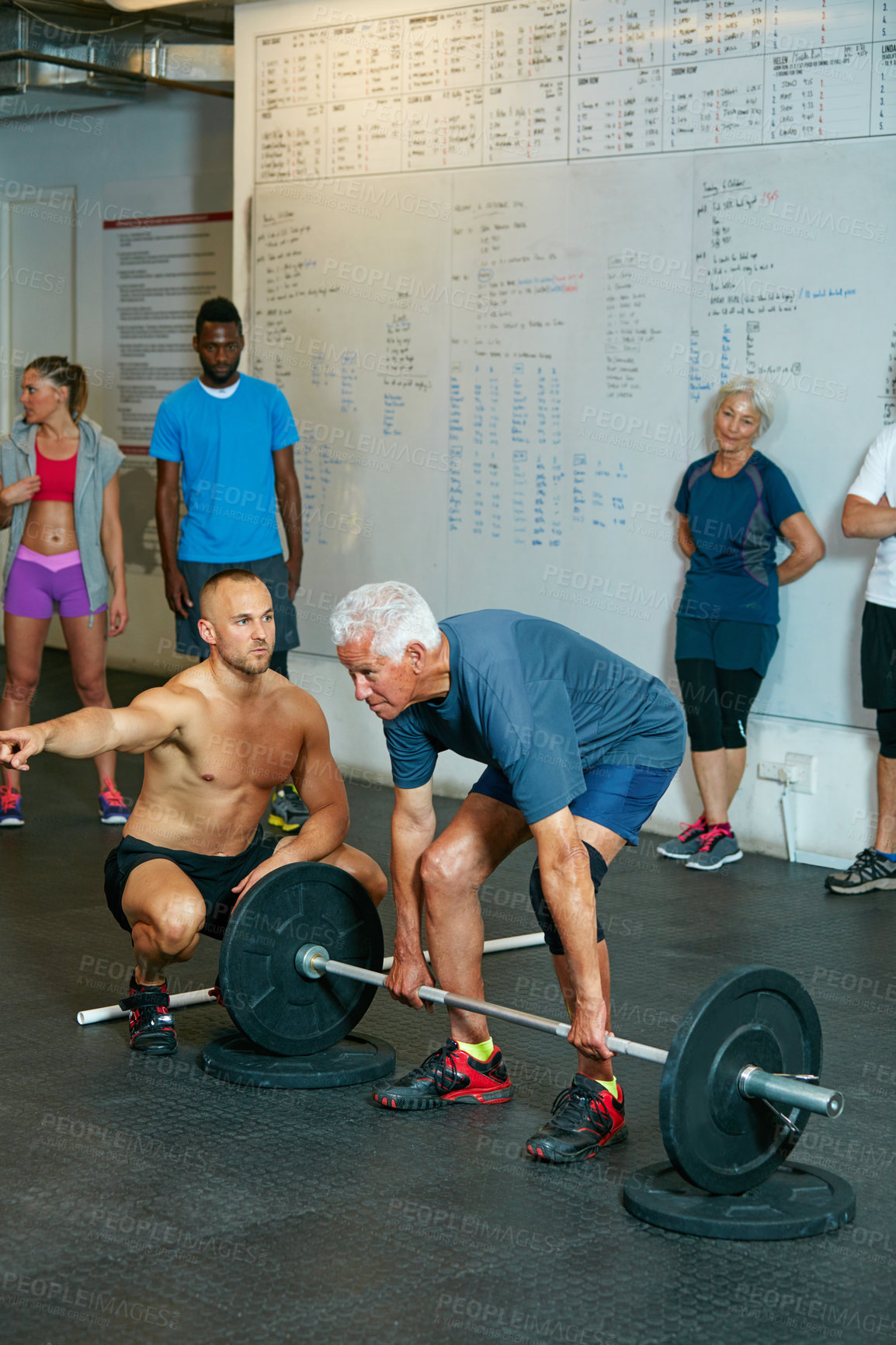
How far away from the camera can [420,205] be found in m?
4.75

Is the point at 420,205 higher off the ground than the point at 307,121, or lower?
lower

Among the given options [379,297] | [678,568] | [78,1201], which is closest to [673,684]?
[678,568]

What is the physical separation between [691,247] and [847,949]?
6.51 feet

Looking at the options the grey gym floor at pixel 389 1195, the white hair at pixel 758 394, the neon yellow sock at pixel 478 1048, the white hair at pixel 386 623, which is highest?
the white hair at pixel 758 394

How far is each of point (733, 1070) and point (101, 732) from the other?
→ 1116mm

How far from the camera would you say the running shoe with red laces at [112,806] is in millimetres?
4398

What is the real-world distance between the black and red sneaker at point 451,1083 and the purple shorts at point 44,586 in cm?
225

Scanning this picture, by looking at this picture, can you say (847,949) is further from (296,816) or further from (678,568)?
(296,816)

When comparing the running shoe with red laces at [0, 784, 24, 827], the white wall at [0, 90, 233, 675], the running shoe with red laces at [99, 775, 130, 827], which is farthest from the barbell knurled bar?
the white wall at [0, 90, 233, 675]

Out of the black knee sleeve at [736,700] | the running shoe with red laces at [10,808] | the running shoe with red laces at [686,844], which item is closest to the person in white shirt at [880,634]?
the black knee sleeve at [736,700]

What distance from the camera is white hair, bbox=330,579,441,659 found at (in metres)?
2.09

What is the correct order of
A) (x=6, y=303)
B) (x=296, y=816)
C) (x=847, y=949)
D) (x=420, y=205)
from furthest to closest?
(x=6, y=303) < (x=420, y=205) < (x=296, y=816) < (x=847, y=949)

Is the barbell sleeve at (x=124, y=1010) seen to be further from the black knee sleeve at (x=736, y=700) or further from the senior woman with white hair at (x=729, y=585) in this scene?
the black knee sleeve at (x=736, y=700)

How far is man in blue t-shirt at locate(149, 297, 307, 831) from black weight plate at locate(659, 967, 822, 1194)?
2442 mm
